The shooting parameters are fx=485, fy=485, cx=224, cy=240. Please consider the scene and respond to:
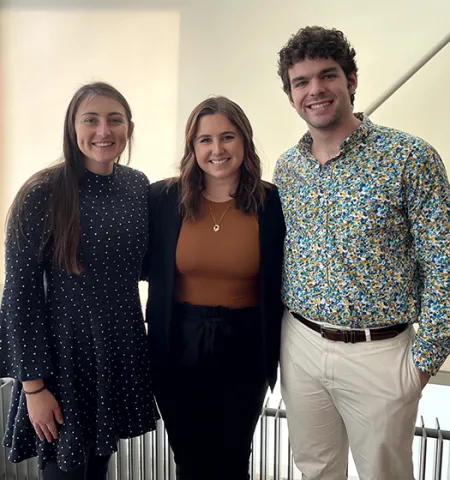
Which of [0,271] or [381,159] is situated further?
[0,271]

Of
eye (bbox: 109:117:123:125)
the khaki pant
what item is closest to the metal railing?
the khaki pant

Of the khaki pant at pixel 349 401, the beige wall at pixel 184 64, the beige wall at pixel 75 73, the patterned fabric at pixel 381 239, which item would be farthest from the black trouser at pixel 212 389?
the beige wall at pixel 75 73

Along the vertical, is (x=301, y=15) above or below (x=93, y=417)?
above

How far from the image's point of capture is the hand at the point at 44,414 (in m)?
1.20

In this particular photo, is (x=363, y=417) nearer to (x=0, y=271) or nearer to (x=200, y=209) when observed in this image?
(x=200, y=209)

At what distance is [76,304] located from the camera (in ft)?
4.00

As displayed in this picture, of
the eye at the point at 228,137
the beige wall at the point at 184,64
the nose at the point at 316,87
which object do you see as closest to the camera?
the nose at the point at 316,87

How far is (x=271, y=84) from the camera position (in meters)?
2.19

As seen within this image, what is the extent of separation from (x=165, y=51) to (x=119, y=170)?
1179 mm

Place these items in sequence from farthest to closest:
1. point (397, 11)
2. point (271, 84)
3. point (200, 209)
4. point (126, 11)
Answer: point (126, 11), point (271, 84), point (397, 11), point (200, 209)

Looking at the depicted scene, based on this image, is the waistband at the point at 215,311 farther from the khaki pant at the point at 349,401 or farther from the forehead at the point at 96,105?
the forehead at the point at 96,105

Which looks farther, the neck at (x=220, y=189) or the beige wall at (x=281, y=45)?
the beige wall at (x=281, y=45)

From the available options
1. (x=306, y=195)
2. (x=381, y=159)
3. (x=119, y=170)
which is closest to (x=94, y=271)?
(x=119, y=170)

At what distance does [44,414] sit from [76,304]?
0.91 ft
